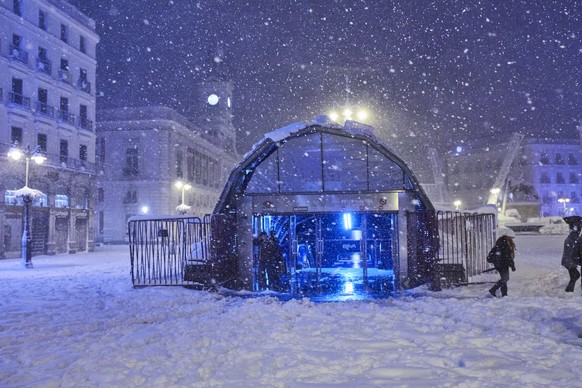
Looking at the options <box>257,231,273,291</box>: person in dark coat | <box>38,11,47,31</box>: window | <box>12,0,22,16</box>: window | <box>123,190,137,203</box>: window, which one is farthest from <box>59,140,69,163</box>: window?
<box>257,231,273,291</box>: person in dark coat

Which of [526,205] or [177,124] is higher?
[177,124]

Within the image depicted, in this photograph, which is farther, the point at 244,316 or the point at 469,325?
the point at 244,316

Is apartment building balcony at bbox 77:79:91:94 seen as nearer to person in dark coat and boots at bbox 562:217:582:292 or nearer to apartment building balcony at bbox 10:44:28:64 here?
apartment building balcony at bbox 10:44:28:64

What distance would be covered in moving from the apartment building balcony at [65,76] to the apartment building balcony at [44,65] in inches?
41.2

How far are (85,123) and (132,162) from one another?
14525mm

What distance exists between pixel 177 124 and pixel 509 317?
1986 inches

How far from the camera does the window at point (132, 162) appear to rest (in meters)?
54.3

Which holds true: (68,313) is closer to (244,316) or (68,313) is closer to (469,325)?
(244,316)

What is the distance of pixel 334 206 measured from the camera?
14.8m

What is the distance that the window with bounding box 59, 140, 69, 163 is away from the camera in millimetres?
37000

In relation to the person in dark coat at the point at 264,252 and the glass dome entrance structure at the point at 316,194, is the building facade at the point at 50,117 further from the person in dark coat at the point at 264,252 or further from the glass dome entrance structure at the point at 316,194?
the person in dark coat at the point at 264,252

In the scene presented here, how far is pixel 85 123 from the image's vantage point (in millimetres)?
40094

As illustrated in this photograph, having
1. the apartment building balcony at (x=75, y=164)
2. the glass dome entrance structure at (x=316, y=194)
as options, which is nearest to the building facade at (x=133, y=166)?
the apartment building balcony at (x=75, y=164)

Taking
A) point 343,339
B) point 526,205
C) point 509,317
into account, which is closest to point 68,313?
point 343,339
